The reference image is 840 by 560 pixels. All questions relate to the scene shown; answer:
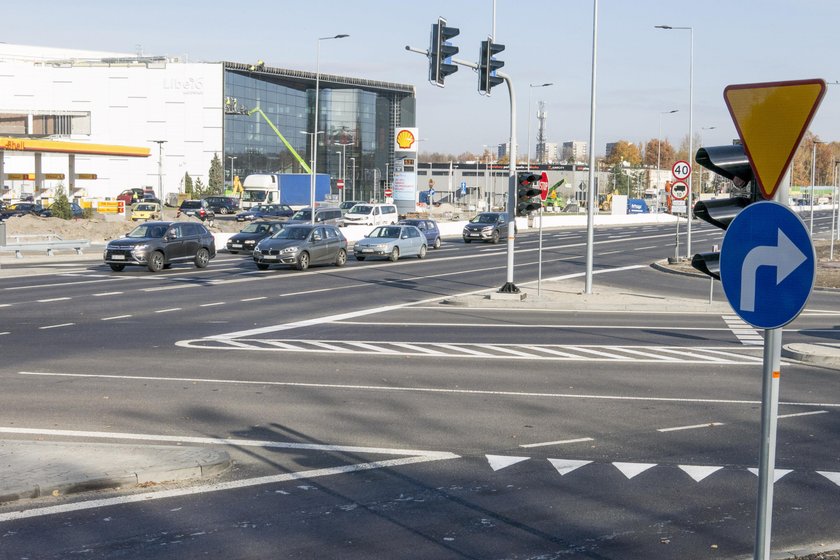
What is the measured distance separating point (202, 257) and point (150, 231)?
264cm

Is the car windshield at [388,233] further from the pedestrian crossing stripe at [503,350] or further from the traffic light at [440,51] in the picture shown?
the pedestrian crossing stripe at [503,350]

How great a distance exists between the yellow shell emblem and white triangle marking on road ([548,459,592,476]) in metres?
85.2

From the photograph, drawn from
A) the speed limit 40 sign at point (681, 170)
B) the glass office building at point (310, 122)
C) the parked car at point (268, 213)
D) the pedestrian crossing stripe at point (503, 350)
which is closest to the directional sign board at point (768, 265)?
the pedestrian crossing stripe at point (503, 350)

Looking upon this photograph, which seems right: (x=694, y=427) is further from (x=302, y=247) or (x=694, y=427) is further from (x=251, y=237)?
(x=251, y=237)

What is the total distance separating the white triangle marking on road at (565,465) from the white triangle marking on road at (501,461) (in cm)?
32

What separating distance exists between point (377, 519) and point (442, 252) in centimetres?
4403

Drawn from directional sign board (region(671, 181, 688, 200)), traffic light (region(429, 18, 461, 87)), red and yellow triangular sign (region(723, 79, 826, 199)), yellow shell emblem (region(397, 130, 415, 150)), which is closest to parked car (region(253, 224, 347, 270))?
directional sign board (region(671, 181, 688, 200))

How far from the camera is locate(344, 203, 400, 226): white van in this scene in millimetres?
61062

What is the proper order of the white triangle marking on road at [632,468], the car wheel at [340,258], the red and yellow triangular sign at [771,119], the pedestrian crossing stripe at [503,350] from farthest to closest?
the car wheel at [340,258] < the pedestrian crossing stripe at [503,350] < the white triangle marking on road at [632,468] < the red and yellow triangular sign at [771,119]

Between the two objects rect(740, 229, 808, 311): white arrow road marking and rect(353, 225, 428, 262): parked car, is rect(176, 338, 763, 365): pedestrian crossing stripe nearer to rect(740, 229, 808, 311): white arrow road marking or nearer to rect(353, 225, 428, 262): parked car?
rect(740, 229, 808, 311): white arrow road marking

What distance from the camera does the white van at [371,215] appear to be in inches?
2404

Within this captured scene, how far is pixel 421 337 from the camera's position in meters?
20.6

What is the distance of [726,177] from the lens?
5.77 m

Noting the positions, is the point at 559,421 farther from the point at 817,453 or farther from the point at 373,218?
the point at 373,218
